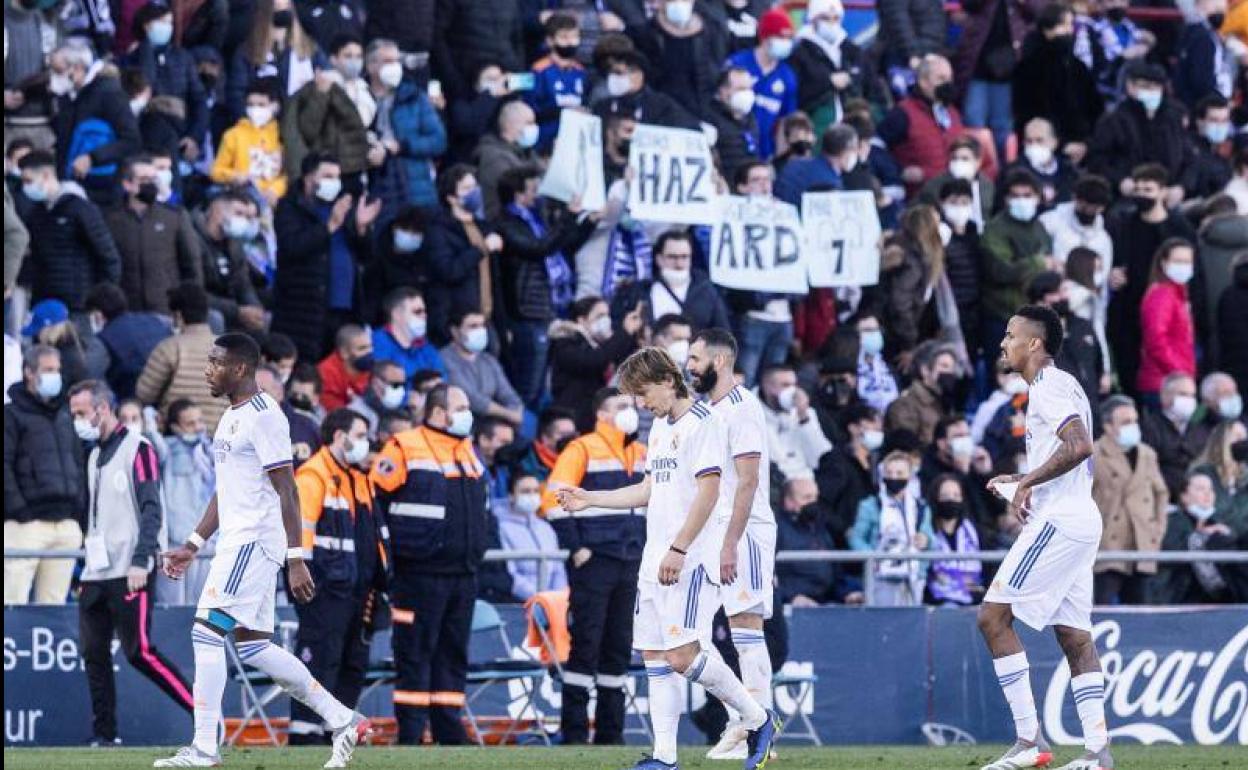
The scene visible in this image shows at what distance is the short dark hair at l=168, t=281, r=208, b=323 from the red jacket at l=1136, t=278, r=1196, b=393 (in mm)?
8646

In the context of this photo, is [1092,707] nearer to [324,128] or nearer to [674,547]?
[674,547]

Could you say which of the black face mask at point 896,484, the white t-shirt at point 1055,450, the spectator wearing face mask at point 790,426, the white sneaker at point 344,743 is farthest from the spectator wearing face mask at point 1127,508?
the white sneaker at point 344,743

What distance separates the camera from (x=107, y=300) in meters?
22.0

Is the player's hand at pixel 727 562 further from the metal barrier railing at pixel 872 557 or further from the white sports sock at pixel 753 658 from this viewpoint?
the metal barrier railing at pixel 872 557

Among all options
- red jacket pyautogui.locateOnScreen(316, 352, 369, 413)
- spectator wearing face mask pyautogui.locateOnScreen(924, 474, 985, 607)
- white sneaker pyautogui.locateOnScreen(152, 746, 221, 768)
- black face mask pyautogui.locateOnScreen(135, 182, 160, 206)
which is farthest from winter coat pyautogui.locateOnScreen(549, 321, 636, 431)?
white sneaker pyautogui.locateOnScreen(152, 746, 221, 768)

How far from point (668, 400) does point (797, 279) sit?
9.90 m

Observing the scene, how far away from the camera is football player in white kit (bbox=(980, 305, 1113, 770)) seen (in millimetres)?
14562

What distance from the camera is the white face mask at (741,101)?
2597 centimetres

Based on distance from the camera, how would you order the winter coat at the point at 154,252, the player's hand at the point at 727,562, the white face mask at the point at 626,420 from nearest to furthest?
1. the player's hand at the point at 727,562
2. the white face mask at the point at 626,420
3. the winter coat at the point at 154,252

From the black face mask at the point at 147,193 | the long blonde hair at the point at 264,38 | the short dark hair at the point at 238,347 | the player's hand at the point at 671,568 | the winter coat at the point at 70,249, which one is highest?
the long blonde hair at the point at 264,38

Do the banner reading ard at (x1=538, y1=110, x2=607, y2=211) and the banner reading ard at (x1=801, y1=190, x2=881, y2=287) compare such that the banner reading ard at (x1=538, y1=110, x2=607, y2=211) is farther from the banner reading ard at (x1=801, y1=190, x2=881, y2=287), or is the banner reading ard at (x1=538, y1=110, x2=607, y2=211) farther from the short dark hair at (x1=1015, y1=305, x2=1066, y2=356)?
the short dark hair at (x1=1015, y1=305, x2=1066, y2=356)

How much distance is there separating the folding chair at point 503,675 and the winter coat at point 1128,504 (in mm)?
4975

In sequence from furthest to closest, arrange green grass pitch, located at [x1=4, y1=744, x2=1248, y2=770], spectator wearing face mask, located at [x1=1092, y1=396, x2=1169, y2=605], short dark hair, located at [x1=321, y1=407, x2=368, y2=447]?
1. spectator wearing face mask, located at [x1=1092, y1=396, x2=1169, y2=605]
2. short dark hair, located at [x1=321, y1=407, x2=368, y2=447]
3. green grass pitch, located at [x1=4, y1=744, x2=1248, y2=770]

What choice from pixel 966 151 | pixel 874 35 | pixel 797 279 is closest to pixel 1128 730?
pixel 797 279
